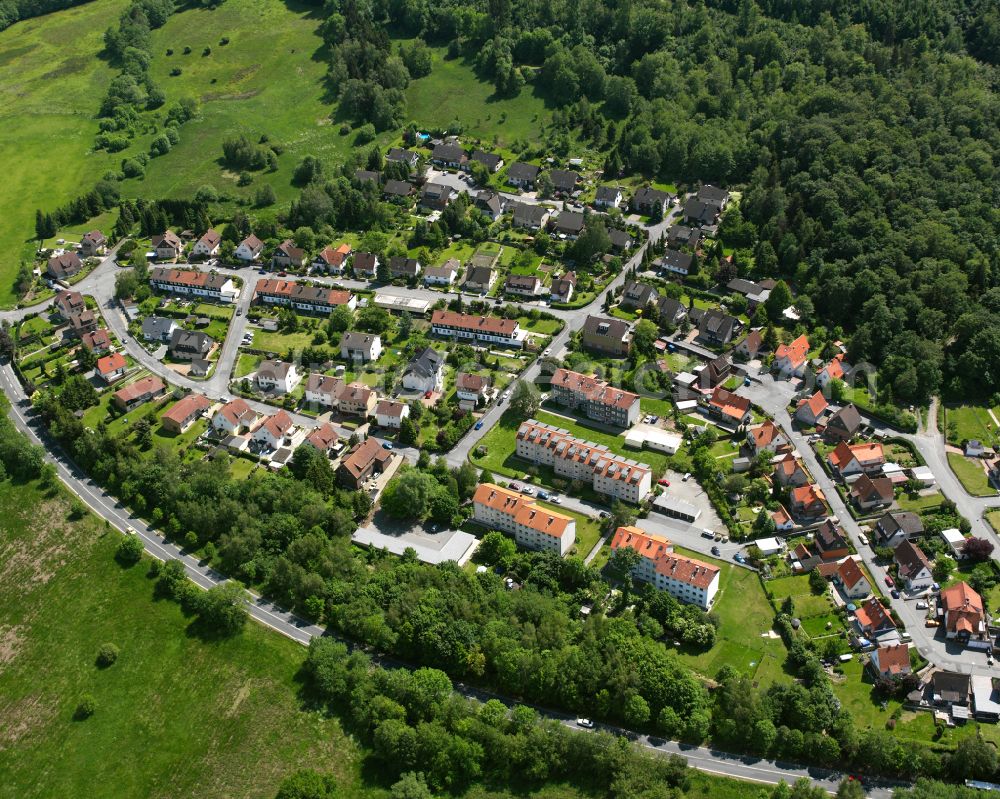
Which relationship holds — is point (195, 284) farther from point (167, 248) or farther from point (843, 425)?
point (843, 425)

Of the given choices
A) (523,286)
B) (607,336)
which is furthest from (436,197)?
(607,336)

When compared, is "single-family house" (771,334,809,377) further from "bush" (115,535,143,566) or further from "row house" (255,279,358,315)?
"bush" (115,535,143,566)

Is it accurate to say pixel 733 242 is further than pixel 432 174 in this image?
No

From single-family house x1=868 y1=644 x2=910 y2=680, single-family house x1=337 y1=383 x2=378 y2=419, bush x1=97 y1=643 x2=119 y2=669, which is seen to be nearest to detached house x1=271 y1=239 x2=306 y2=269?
single-family house x1=337 y1=383 x2=378 y2=419

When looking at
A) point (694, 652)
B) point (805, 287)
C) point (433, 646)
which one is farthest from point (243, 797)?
point (805, 287)

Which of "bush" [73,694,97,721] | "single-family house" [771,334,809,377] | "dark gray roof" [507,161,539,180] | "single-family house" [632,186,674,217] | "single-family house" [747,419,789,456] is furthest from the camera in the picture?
"dark gray roof" [507,161,539,180]

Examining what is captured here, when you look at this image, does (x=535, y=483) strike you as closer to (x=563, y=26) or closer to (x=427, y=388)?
(x=427, y=388)
